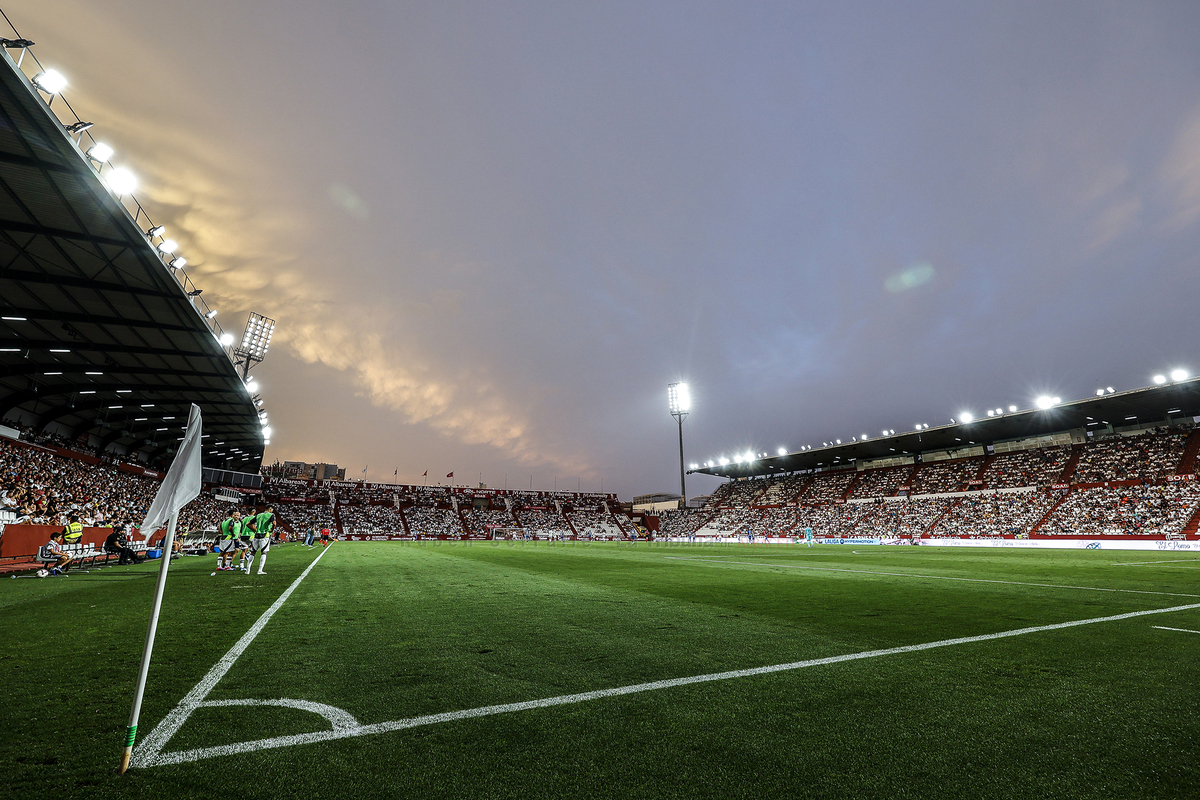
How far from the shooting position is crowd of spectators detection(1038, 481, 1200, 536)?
109 feet

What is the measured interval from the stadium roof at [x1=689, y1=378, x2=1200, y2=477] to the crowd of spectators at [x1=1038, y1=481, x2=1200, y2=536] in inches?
278

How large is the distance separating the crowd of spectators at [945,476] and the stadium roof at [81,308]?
192ft

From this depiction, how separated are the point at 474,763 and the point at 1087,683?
484 cm

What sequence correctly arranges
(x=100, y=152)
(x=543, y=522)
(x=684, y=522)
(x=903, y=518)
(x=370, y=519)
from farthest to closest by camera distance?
(x=543, y=522) → (x=684, y=522) → (x=370, y=519) → (x=903, y=518) → (x=100, y=152)

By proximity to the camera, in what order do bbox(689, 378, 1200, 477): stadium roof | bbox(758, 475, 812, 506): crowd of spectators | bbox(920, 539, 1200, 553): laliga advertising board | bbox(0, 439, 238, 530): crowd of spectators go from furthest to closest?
1. bbox(758, 475, 812, 506): crowd of spectators
2. bbox(689, 378, 1200, 477): stadium roof
3. bbox(920, 539, 1200, 553): laliga advertising board
4. bbox(0, 439, 238, 530): crowd of spectators

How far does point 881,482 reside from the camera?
59125 millimetres

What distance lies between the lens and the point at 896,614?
7.82 m

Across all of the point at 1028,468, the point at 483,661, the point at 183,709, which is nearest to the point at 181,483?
the point at 183,709

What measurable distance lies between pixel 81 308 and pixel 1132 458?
215ft

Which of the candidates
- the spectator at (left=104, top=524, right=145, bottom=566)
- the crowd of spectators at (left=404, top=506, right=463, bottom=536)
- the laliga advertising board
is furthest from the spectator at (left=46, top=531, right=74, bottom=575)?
the crowd of spectators at (left=404, top=506, right=463, bottom=536)

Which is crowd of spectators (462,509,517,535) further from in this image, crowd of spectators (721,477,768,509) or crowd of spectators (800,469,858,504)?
crowd of spectators (800,469,858,504)

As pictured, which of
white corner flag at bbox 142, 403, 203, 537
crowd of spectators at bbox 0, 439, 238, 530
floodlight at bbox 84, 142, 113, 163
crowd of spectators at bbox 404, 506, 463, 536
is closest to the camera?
white corner flag at bbox 142, 403, 203, 537

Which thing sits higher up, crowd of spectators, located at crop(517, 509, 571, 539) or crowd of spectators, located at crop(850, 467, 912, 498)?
crowd of spectators, located at crop(850, 467, 912, 498)

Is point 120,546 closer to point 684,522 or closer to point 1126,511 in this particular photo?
point 1126,511
